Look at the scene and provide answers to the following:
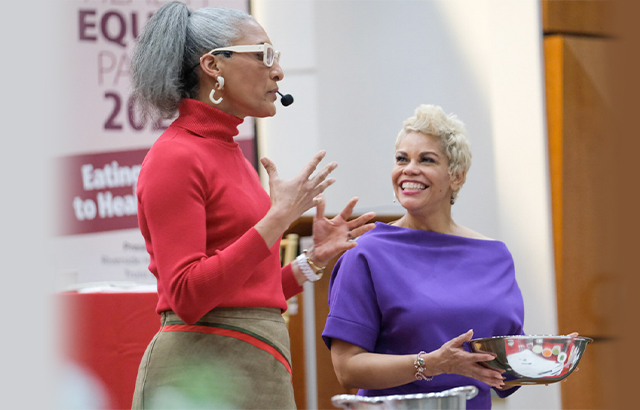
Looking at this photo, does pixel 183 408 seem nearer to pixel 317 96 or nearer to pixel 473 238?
pixel 473 238

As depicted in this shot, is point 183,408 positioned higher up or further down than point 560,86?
further down

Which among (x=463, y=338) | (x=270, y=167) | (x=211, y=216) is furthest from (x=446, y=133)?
(x=211, y=216)

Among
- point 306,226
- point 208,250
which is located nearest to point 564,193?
point 306,226

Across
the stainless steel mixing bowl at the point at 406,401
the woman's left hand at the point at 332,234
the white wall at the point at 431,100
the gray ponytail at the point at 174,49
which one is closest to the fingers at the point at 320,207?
the woman's left hand at the point at 332,234

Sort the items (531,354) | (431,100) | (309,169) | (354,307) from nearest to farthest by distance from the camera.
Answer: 1. (309,169)
2. (531,354)
3. (354,307)
4. (431,100)

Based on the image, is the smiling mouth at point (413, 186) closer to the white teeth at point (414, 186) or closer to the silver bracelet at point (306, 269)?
the white teeth at point (414, 186)

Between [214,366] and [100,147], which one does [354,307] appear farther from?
[100,147]

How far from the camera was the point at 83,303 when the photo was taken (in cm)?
257

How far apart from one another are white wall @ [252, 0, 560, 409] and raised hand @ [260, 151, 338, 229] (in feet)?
6.95

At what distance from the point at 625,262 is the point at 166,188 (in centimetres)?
286

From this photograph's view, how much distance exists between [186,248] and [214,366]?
25 cm

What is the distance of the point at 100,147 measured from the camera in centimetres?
422

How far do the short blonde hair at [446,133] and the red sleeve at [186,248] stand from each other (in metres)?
0.99

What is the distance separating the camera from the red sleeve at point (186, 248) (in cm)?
127
